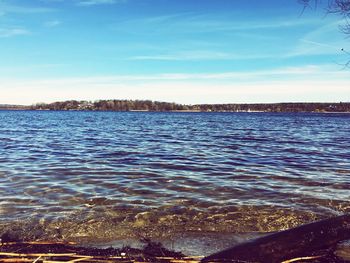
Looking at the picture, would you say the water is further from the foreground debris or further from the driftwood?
the driftwood

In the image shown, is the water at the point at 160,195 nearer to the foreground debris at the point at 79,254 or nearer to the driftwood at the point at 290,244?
the foreground debris at the point at 79,254

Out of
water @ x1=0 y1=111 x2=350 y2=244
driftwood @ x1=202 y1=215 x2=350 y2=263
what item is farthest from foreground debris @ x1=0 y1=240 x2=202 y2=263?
water @ x1=0 y1=111 x2=350 y2=244

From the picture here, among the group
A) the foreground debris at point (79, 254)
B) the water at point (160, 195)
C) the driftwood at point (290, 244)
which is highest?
the driftwood at point (290, 244)

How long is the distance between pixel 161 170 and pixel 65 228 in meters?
7.48

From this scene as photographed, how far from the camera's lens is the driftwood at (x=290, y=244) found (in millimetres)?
4699

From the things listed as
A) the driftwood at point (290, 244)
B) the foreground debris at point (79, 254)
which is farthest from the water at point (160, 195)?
the driftwood at point (290, 244)

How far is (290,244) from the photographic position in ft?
16.5

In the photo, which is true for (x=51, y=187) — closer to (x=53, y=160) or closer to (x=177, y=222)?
(x=177, y=222)

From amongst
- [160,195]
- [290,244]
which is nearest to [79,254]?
[290,244]

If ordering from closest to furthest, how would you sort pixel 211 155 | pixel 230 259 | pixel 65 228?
pixel 230 259
pixel 65 228
pixel 211 155

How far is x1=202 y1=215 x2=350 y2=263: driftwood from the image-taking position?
4.70 metres

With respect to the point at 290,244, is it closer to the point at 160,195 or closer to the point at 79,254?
the point at 79,254

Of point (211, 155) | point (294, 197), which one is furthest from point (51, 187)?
point (211, 155)

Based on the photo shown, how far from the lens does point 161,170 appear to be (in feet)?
47.3
